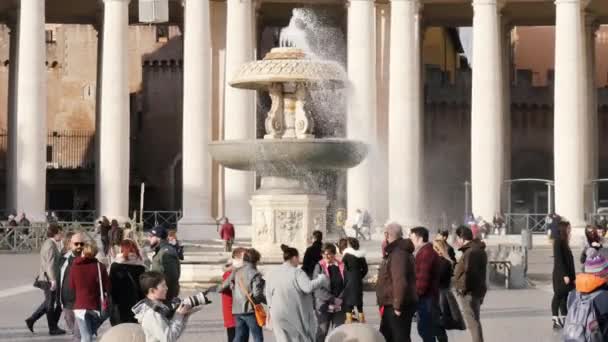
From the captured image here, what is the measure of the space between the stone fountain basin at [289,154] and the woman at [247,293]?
1145 cm

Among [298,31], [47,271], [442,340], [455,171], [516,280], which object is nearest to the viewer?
[442,340]

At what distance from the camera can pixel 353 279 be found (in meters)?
22.3

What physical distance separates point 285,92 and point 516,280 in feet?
27.6

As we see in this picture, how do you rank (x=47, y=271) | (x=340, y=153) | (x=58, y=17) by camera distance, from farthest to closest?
(x=58, y=17), (x=340, y=153), (x=47, y=271)

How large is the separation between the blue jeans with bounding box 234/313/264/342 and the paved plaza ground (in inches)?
145

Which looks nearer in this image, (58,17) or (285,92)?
(285,92)

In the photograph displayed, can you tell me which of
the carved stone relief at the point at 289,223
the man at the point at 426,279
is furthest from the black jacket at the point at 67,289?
the carved stone relief at the point at 289,223

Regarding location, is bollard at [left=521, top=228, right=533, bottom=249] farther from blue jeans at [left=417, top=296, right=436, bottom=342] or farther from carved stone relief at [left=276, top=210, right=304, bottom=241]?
blue jeans at [left=417, top=296, right=436, bottom=342]

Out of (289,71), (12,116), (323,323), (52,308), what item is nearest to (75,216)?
(12,116)

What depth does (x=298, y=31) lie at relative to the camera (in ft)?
188

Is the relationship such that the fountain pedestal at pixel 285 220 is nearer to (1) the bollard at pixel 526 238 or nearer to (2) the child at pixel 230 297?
(2) the child at pixel 230 297

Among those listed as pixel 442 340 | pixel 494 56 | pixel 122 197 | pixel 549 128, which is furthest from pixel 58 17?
pixel 442 340

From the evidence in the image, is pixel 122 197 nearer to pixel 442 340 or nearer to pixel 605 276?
pixel 442 340

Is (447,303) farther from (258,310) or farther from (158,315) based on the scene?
(158,315)
